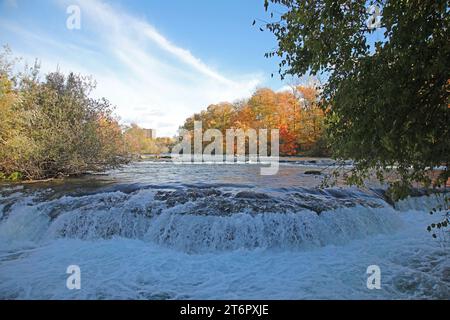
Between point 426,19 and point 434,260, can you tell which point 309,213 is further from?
point 426,19

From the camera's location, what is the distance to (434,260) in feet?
19.4

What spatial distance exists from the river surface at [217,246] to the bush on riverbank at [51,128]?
11.8ft

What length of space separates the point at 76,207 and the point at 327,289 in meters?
6.97

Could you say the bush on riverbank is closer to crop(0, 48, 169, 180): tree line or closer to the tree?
crop(0, 48, 169, 180): tree line

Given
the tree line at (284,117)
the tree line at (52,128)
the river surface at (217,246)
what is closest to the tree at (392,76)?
the river surface at (217,246)

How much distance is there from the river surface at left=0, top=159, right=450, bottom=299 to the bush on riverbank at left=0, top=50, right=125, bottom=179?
3.61 m

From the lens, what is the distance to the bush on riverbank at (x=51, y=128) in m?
12.1

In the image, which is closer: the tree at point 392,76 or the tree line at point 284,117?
the tree at point 392,76

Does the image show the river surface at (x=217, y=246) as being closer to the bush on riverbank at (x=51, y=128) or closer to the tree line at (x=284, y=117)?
the bush on riverbank at (x=51, y=128)

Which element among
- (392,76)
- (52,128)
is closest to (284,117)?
(52,128)

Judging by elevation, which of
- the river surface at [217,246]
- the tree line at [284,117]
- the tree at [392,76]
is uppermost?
the tree line at [284,117]

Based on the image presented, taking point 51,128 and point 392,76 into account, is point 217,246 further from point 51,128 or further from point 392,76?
point 51,128

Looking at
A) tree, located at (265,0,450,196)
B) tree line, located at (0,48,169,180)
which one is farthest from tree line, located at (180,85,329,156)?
tree, located at (265,0,450,196)
